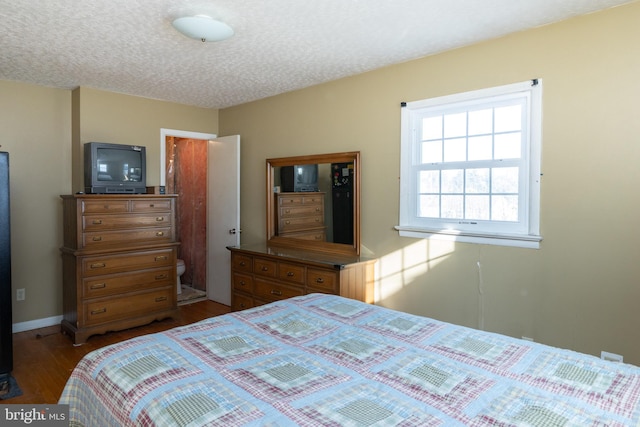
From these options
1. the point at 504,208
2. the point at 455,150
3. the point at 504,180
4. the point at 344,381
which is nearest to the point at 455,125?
the point at 455,150

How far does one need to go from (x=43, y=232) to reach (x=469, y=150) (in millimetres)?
4313

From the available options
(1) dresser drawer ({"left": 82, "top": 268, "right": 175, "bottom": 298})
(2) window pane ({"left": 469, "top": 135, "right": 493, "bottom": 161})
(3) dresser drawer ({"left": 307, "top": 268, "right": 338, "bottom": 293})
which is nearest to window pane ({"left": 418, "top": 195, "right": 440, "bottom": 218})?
(2) window pane ({"left": 469, "top": 135, "right": 493, "bottom": 161})

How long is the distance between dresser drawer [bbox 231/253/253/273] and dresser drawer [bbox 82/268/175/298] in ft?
2.32

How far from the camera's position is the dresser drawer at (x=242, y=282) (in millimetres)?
4184

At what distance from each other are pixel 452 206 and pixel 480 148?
0.50m

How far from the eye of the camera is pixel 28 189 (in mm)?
4070

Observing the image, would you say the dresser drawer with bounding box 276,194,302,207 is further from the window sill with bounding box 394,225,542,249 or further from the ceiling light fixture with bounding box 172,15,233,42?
the ceiling light fixture with bounding box 172,15,233,42

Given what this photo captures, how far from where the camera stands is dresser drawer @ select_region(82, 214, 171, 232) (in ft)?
12.5

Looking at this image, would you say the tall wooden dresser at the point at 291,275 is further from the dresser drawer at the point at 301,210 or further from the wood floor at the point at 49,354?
the wood floor at the point at 49,354

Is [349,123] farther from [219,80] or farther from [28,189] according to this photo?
[28,189]

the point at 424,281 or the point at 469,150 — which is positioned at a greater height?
the point at 469,150

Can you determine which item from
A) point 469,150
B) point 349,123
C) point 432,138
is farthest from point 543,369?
point 349,123

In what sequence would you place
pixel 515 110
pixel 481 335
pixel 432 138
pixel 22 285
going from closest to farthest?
pixel 481 335 → pixel 515 110 → pixel 432 138 → pixel 22 285

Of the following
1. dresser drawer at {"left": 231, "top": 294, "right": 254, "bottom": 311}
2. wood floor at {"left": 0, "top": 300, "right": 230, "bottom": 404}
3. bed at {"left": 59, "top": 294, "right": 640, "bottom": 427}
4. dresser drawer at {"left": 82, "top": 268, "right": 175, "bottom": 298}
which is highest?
bed at {"left": 59, "top": 294, "right": 640, "bottom": 427}
